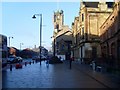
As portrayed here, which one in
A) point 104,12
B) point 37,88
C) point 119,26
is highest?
point 104,12

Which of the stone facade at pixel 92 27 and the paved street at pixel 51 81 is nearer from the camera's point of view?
the paved street at pixel 51 81

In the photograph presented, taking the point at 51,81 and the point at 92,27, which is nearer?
the point at 51,81

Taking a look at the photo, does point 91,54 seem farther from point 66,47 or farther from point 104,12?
point 66,47

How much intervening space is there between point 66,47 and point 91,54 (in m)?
63.7

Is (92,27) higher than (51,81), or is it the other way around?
(92,27)

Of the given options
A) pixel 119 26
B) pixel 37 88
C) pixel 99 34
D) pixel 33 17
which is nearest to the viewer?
pixel 37 88

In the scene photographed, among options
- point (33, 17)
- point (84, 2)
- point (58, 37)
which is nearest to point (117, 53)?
point (33, 17)

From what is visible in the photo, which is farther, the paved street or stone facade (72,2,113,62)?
stone facade (72,2,113,62)

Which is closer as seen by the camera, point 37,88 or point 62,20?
point 37,88

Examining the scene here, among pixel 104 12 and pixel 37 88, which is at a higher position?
pixel 104 12

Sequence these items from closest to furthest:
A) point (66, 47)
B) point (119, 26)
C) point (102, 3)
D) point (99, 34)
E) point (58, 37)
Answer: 1. point (119, 26)
2. point (99, 34)
3. point (102, 3)
4. point (66, 47)
5. point (58, 37)

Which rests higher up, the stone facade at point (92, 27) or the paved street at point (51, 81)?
the stone facade at point (92, 27)

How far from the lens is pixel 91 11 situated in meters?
71.3

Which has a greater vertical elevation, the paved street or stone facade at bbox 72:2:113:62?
stone facade at bbox 72:2:113:62
